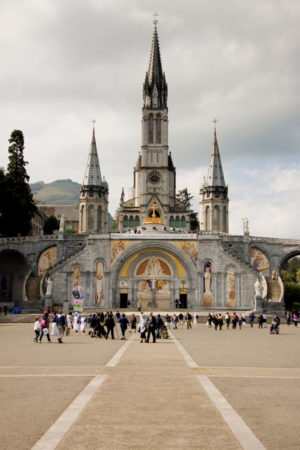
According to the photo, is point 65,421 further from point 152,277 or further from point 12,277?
point 12,277

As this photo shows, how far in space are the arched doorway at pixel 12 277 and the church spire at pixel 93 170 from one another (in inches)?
909

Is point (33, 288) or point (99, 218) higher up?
point (99, 218)

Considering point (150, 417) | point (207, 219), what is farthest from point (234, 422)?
point (207, 219)

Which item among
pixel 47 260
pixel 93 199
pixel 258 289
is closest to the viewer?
pixel 258 289

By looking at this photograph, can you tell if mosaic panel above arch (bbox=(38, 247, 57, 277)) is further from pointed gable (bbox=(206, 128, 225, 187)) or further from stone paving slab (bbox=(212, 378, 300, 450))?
stone paving slab (bbox=(212, 378, 300, 450))

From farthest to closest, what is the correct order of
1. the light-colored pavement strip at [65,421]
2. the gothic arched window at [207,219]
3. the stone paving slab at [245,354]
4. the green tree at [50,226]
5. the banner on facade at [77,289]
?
1. the green tree at [50,226]
2. the gothic arched window at [207,219]
3. the banner on facade at [77,289]
4. the stone paving slab at [245,354]
5. the light-colored pavement strip at [65,421]

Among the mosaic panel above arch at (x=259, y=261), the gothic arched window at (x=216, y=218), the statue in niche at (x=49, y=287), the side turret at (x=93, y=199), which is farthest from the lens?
the side turret at (x=93, y=199)

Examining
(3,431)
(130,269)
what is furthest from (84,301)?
(3,431)

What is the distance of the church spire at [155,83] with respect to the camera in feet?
294

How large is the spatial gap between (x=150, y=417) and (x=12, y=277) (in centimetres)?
5915

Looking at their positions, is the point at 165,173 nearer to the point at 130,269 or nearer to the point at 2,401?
the point at 130,269

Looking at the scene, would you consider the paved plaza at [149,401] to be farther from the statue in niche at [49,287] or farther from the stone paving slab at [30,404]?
the statue in niche at [49,287]

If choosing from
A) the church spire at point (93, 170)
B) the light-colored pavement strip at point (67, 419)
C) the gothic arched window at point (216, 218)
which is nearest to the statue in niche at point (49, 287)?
the church spire at point (93, 170)

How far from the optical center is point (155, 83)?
296 feet
